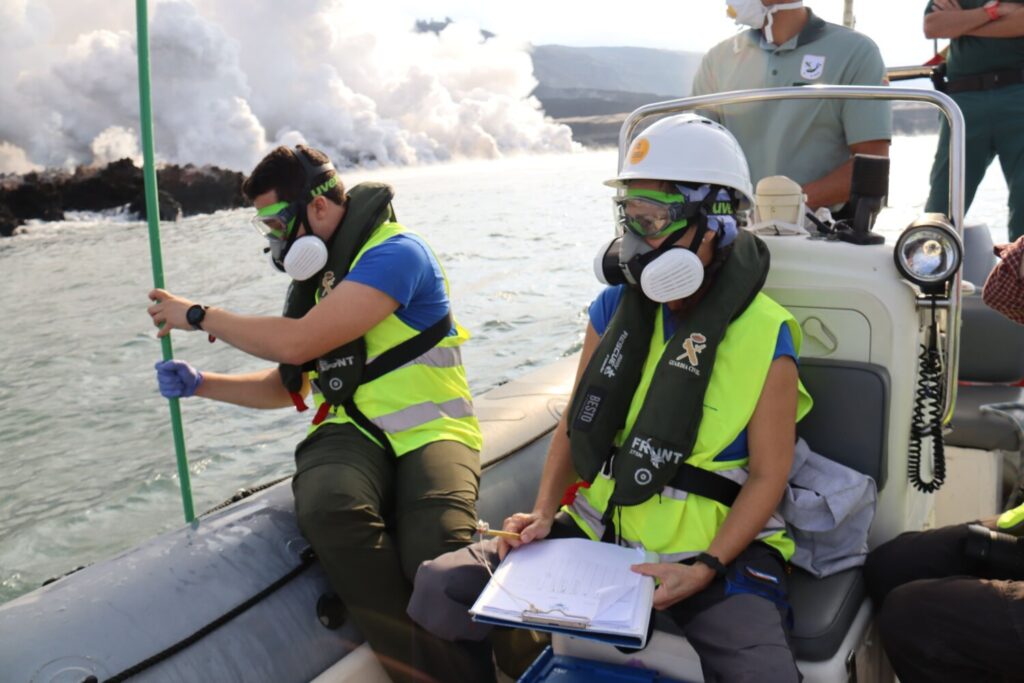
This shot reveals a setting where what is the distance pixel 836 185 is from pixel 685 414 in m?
1.24

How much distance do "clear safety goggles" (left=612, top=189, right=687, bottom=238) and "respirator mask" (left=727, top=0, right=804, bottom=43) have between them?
1206 mm

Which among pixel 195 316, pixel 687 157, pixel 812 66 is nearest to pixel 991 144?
pixel 812 66

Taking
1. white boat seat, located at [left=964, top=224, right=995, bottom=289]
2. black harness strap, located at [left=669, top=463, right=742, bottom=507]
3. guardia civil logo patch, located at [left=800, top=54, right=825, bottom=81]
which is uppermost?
guardia civil logo patch, located at [left=800, top=54, right=825, bottom=81]

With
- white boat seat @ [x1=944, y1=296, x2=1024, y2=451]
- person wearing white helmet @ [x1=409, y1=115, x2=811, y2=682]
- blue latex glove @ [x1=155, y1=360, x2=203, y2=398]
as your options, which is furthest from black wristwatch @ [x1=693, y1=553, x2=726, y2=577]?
white boat seat @ [x1=944, y1=296, x2=1024, y2=451]

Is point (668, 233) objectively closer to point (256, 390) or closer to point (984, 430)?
point (256, 390)

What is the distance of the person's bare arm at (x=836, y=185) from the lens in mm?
2439

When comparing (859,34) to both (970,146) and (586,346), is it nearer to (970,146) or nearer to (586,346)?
(970,146)

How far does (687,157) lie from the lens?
1602 millimetres

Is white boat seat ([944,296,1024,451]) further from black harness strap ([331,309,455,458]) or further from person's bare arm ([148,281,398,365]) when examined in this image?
person's bare arm ([148,281,398,365])

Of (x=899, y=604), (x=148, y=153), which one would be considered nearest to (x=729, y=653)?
(x=899, y=604)

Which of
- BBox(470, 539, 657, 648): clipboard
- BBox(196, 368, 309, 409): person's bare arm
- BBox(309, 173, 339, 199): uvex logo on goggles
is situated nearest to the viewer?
BBox(470, 539, 657, 648): clipboard

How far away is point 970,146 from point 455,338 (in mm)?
2006

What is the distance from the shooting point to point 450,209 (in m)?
17.1

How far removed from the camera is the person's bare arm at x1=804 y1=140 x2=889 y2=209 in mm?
2439
